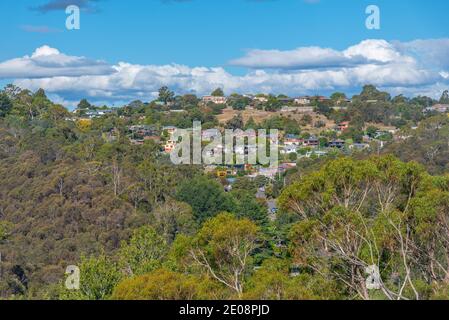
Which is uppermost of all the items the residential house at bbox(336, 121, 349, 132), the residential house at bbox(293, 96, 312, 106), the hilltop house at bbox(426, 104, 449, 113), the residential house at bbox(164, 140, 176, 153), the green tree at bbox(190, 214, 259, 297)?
the residential house at bbox(293, 96, 312, 106)

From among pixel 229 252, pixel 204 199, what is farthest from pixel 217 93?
pixel 229 252

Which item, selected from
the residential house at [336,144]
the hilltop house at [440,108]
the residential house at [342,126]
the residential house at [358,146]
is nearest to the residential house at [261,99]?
the residential house at [342,126]

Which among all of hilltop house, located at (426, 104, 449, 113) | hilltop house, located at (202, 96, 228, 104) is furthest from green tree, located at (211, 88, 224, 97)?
hilltop house, located at (426, 104, 449, 113)

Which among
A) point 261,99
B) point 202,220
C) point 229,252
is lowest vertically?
point 202,220

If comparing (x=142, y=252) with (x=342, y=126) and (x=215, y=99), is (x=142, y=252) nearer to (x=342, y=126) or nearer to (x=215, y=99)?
(x=342, y=126)

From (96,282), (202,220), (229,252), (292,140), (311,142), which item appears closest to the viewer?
(229,252)

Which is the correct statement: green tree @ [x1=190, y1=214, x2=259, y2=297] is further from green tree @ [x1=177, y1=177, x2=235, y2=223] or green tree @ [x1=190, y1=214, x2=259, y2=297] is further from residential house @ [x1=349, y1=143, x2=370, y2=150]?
residential house @ [x1=349, y1=143, x2=370, y2=150]

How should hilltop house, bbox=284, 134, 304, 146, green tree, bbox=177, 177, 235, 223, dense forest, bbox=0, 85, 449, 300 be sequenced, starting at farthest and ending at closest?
hilltop house, bbox=284, 134, 304, 146, green tree, bbox=177, 177, 235, 223, dense forest, bbox=0, 85, 449, 300

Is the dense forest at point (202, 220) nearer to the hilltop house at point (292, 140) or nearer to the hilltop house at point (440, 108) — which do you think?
the hilltop house at point (292, 140)

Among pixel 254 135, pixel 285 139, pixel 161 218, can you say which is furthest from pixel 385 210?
pixel 285 139
